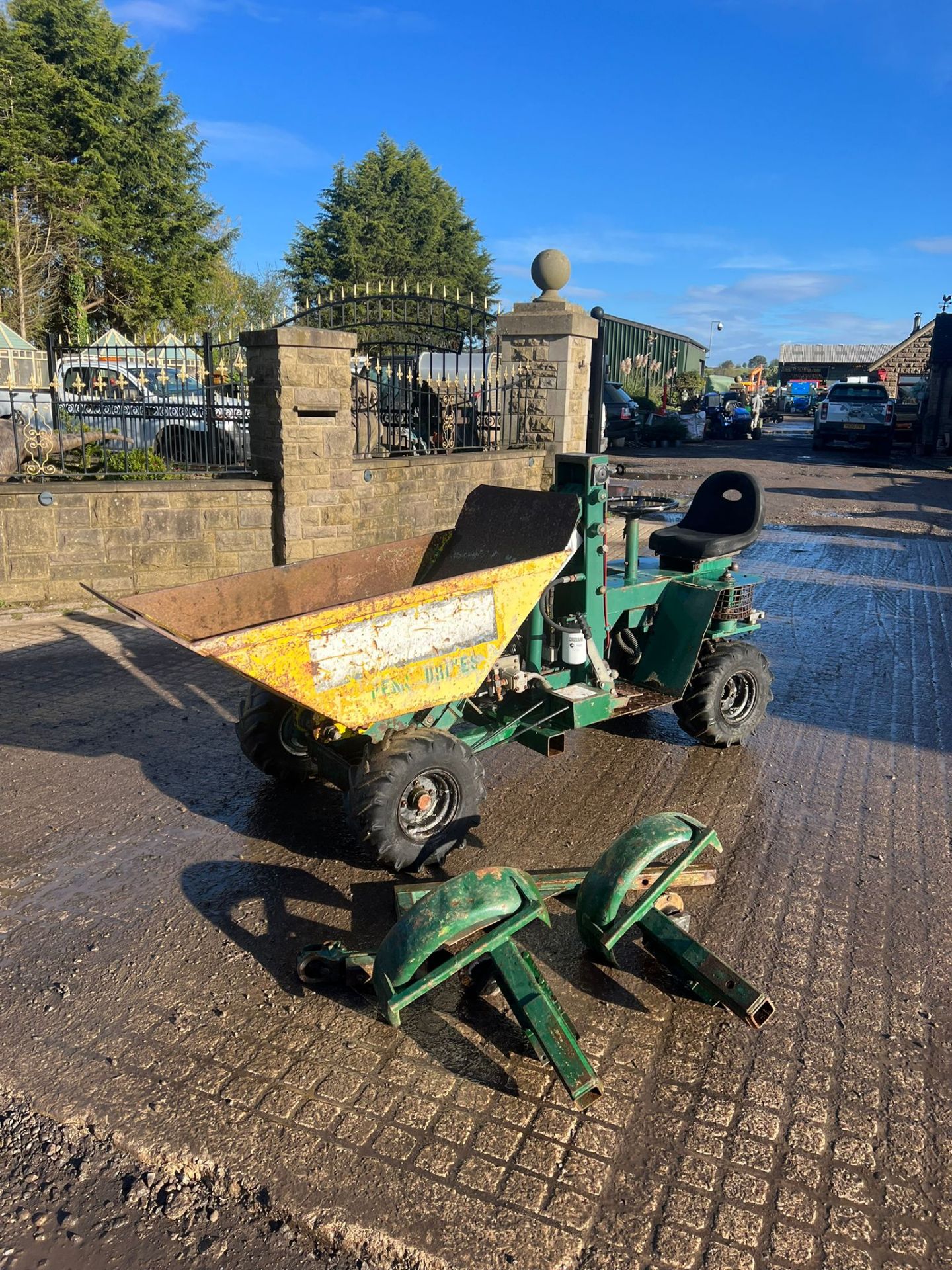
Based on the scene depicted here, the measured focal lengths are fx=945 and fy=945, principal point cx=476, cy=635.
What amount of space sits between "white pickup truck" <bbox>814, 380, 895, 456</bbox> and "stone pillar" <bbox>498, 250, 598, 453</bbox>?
20814 millimetres

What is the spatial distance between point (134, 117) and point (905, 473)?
3548 cm

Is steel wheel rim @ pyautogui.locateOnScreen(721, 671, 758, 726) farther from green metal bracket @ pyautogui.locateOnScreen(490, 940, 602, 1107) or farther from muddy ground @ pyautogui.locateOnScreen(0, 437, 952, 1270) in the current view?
green metal bracket @ pyautogui.locateOnScreen(490, 940, 602, 1107)

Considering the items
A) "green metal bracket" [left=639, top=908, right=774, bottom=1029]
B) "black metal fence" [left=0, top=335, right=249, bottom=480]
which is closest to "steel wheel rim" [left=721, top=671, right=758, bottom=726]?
"green metal bracket" [left=639, top=908, right=774, bottom=1029]

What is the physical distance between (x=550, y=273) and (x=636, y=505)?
7353 millimetres

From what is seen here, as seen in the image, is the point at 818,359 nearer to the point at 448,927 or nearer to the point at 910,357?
the point at 910,357

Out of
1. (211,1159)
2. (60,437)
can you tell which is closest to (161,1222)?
(211,1159)

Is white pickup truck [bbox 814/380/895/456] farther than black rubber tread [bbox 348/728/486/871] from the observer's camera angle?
Yes

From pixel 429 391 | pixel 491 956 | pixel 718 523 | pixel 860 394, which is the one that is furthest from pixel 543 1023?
pixel 860 394

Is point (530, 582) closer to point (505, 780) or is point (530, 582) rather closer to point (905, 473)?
point (505, 780)

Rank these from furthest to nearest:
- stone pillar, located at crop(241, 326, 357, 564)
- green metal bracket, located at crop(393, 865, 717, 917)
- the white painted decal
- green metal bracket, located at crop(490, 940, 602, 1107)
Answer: stone pillar, located at crop(241, 326, 357, 564)
the white painted decal
green metal bracket, located at crop(393, 865, 717, 917)
green metal bracket, located at crop(490, 940, 602, 1107)

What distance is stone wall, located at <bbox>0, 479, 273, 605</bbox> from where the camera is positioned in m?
8.82

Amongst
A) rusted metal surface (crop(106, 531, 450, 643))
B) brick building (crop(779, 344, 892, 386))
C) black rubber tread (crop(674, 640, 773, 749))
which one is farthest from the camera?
brick building (crop(779, 344, 892, 386))

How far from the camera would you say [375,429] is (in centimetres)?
1220

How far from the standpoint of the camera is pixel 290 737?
16.8 ft
